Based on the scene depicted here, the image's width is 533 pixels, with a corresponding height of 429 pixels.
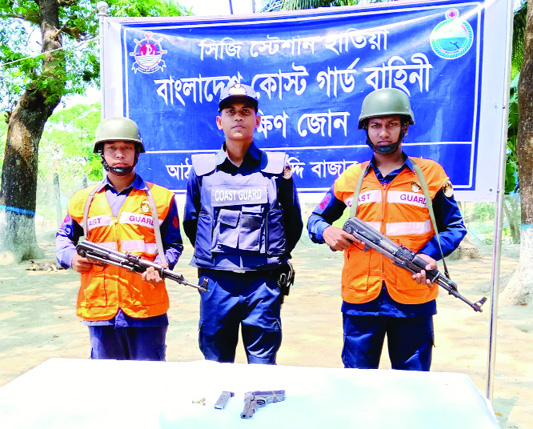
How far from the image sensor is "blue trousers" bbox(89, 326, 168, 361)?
9.14 feet

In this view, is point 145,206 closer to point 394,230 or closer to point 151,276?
point 151,276

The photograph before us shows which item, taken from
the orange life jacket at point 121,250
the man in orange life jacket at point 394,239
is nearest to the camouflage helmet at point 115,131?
the orange life jacket at point 121,250

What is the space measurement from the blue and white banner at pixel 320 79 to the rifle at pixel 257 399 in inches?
88.0

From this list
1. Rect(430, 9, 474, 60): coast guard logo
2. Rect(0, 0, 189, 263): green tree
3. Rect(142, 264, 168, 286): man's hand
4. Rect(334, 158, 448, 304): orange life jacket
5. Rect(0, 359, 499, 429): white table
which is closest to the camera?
Rect(0, 359, 499, 429): white table

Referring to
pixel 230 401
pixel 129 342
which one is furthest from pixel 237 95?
pixel 230 401

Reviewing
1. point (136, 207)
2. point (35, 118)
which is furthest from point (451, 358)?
point (35, 118)

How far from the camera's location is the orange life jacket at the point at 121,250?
2.75 meters

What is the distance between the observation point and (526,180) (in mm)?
6688

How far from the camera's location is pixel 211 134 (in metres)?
3.78

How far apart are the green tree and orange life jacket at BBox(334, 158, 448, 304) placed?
394 inches

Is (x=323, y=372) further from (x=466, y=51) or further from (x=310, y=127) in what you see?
(x=466, y=51)

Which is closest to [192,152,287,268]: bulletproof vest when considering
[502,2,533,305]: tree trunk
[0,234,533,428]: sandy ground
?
[0,234,533,428]: sandy ground

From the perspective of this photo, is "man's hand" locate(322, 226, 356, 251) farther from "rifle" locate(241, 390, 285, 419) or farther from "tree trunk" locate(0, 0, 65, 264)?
"tree trunk" locate(0, 0, 65, 264)

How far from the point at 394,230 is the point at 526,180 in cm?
493
